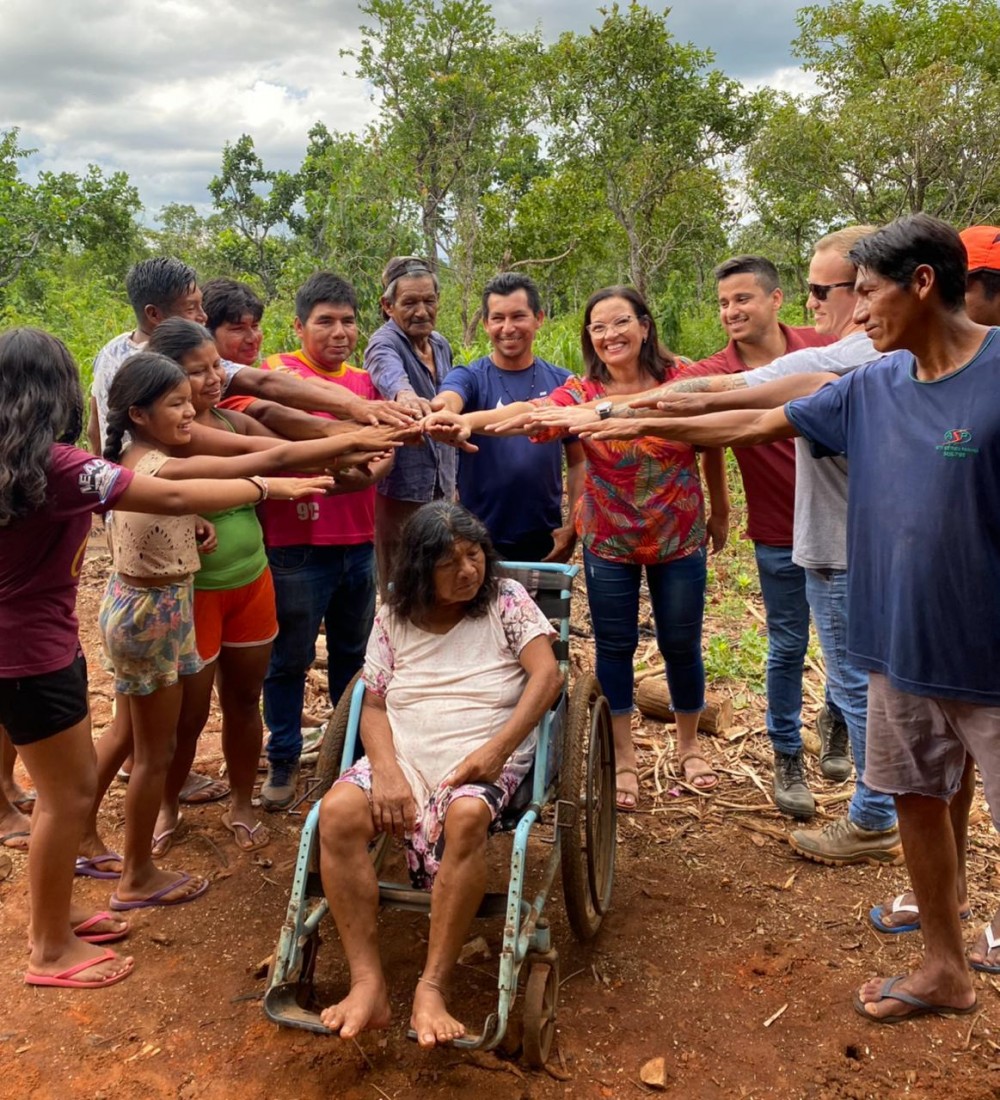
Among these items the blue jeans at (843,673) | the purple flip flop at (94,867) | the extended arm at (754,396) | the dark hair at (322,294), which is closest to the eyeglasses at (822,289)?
the extended arm at (754,396)

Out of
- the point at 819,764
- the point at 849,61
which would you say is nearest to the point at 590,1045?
the point at 819,764

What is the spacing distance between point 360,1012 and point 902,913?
6.35 feet

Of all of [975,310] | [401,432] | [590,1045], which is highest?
[975,310]

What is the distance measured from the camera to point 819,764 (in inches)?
167

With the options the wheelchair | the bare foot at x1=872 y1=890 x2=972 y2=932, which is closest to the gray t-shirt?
the wheelchair

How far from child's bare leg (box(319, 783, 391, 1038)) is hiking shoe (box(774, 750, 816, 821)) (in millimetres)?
2087

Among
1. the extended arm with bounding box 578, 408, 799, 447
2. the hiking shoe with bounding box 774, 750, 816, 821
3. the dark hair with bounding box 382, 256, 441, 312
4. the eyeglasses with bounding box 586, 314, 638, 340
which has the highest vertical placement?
the dark hair with bounding box 382, 256, 441, 312

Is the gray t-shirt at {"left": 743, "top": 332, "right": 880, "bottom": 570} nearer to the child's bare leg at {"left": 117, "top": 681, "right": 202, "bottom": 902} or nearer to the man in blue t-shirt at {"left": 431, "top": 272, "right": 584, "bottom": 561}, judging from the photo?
the man in blue t-shirt at {"left": 431, "top": 272, "right": 584, "bottom": 561}

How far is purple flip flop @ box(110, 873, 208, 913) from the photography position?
10.3 feet

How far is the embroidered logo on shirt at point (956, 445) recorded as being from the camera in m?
2.13

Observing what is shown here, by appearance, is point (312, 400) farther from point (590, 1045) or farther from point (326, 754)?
point (590, 1045)

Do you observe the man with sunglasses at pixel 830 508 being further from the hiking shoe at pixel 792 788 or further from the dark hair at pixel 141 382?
the dark hair at pixel 141 382

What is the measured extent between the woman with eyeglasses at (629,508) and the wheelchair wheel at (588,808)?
65 centimetres

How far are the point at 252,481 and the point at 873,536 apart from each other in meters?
1.90
